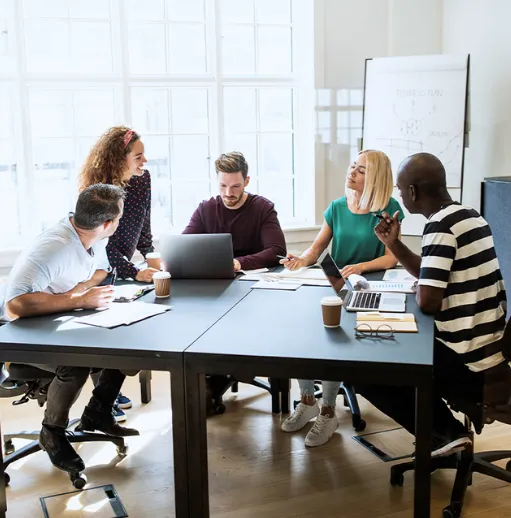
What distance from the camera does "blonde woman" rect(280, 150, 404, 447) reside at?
126 inches

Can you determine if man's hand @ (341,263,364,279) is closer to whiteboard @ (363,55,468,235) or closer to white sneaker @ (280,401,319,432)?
white sneaker @ (280,401,319,432)

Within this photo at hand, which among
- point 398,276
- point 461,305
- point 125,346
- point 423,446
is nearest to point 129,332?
point 125,346

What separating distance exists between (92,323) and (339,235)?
146 cm

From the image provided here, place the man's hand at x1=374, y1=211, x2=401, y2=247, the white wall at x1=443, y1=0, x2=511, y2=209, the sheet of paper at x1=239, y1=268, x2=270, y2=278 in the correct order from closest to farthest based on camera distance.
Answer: the man's hand at x1=374, y1=211, x2=401, y2=247 < the sheet of paper at x1=239, y1=268, x2=270, y2=278 < the white wall at x1=443, y1=0, x2=511, y2=209

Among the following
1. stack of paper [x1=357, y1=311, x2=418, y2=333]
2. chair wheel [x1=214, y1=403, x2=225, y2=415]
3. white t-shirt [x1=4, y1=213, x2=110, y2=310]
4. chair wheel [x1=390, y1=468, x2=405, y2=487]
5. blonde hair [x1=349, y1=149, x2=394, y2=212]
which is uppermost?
blonde hair [x1=349, y1=149, x2=394, y2=212]

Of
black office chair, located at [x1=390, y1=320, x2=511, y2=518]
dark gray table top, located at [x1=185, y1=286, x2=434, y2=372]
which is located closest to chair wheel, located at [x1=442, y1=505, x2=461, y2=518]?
black office chair, located at [x1=390, y1=320, x2=511, y2=518]

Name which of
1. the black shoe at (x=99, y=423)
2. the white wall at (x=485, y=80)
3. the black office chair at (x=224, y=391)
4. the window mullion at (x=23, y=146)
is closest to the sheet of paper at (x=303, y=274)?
the black office chair at (x=224, y=391)

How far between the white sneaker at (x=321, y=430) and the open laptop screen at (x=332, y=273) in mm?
661

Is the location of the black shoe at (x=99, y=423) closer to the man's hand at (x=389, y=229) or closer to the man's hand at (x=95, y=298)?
the man's hand at (x=95, y=298)

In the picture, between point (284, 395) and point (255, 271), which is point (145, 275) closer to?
point (255, 271)

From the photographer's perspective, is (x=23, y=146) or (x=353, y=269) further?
(x=23, y=146)

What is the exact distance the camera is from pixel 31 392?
269 centimetres

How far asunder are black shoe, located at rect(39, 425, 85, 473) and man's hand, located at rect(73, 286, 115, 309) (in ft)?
1.70

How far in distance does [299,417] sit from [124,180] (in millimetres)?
1378
